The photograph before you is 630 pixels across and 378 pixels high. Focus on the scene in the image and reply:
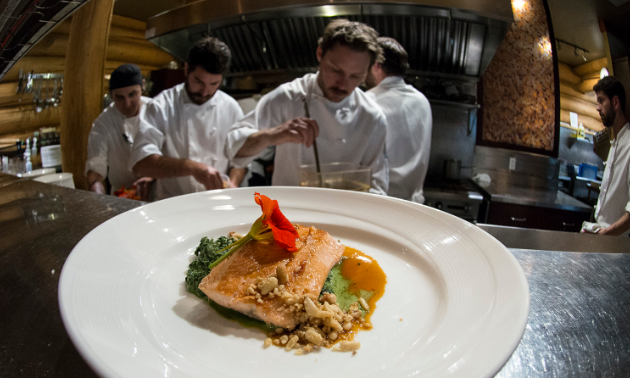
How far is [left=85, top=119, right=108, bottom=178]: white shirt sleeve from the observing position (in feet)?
6.59

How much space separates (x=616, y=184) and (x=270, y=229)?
1523mm

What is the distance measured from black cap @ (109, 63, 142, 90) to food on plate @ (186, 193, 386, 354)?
5.35 ft

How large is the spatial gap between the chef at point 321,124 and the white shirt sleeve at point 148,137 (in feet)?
1.49

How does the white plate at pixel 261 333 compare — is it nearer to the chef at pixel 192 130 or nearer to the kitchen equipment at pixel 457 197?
the kitchen equipment at pixel 457 197

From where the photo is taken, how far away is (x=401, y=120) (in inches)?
78.4

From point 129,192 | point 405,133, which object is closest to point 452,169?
point 405,133

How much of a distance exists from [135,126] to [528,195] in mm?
2244

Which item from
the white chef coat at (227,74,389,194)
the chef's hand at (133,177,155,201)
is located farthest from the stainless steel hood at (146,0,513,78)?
the chef's hand at (133,177,155,201)

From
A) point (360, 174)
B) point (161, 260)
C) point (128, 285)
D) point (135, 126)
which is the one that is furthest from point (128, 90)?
point (128, 285)

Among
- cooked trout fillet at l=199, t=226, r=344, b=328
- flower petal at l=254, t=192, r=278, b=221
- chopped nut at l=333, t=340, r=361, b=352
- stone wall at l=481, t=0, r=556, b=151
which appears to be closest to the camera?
chopped nut at l=333, t=340, r=361, b=352

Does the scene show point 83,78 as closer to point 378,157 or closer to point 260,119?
point 260,119

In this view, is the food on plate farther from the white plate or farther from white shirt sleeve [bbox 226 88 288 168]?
white shirt sleeve [bbox 226 88 288 168]

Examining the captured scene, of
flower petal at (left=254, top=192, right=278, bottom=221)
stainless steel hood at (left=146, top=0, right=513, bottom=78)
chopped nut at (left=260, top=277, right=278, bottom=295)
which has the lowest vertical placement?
chopped nut at (left=260, top=277, right=278, bottom=295)

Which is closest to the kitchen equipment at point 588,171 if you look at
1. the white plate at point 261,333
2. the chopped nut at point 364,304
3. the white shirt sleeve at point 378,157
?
the white shirt sleeve at point 378,157
